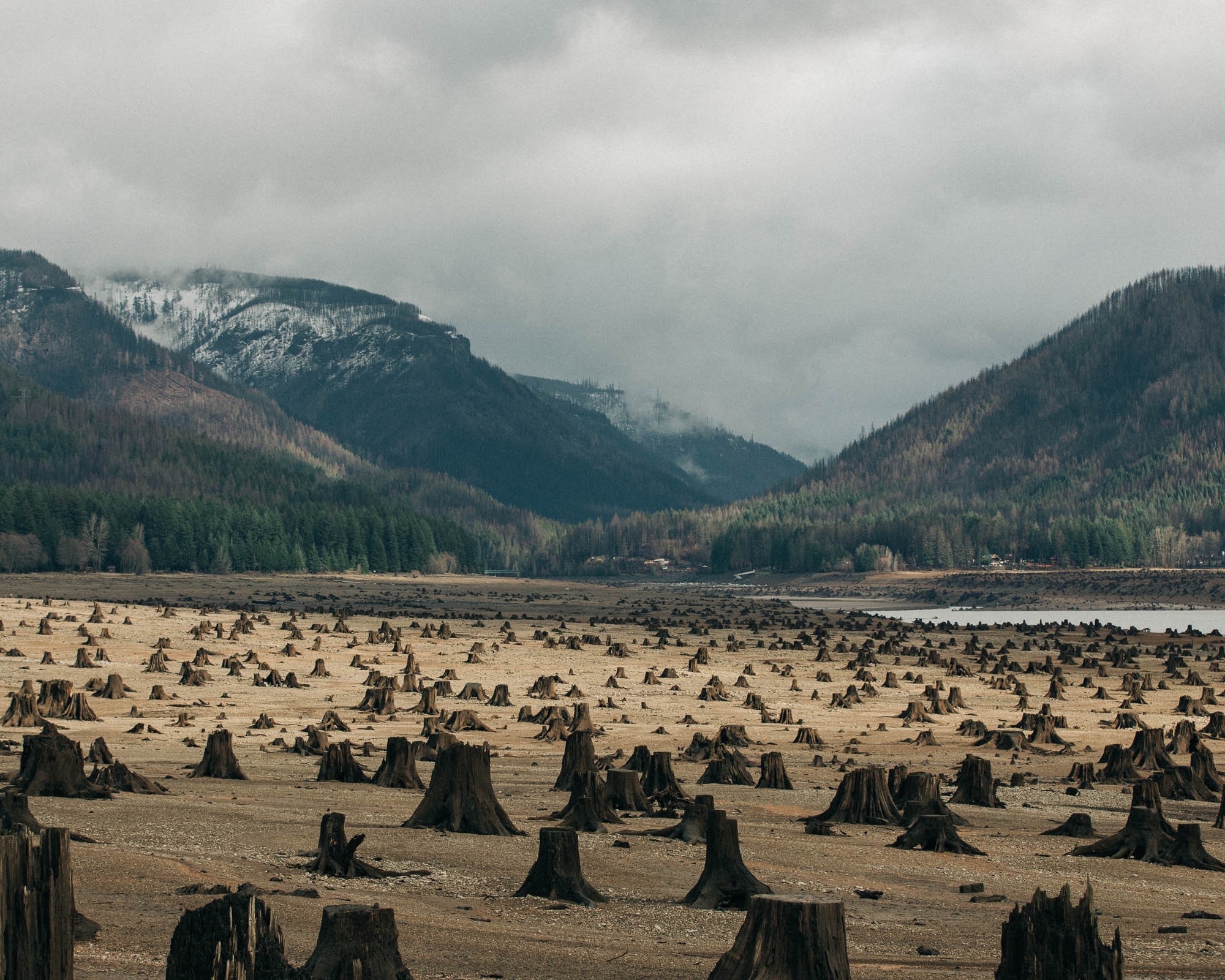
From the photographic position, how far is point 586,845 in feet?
65.6

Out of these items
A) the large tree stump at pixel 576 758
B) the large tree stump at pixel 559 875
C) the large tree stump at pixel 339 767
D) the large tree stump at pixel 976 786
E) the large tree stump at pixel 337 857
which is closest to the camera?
the large tree stump at pixel 559 875

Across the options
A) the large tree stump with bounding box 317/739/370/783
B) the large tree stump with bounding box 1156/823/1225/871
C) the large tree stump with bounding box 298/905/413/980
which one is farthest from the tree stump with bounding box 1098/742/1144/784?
the large tree stump with bounding box 298/905/413/980

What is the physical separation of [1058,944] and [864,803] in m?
13.8

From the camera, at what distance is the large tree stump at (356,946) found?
10234 millimetres

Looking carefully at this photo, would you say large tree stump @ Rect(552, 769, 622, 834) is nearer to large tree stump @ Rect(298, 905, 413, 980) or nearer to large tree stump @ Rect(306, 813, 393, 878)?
large tree stump @ Rect(306, 813, 393, 878)

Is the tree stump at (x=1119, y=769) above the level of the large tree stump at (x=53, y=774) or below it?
below

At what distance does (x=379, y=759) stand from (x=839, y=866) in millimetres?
12910

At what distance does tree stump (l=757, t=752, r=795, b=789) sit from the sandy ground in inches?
14.2

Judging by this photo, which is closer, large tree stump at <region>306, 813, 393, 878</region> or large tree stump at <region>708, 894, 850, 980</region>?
large tree stump at <region>708, 894, 850, 980</region>

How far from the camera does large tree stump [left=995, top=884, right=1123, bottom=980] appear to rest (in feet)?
33.3

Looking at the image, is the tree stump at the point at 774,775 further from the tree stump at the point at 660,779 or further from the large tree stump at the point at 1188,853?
the large tree stump at the point at 1188,853

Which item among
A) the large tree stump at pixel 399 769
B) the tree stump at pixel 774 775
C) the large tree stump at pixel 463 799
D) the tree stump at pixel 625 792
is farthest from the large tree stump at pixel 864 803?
the large tree stump at pixel 399 769

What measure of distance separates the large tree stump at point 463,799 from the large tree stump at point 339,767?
4.86m

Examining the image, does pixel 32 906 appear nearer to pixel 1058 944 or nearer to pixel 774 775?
pixel 1058 944
